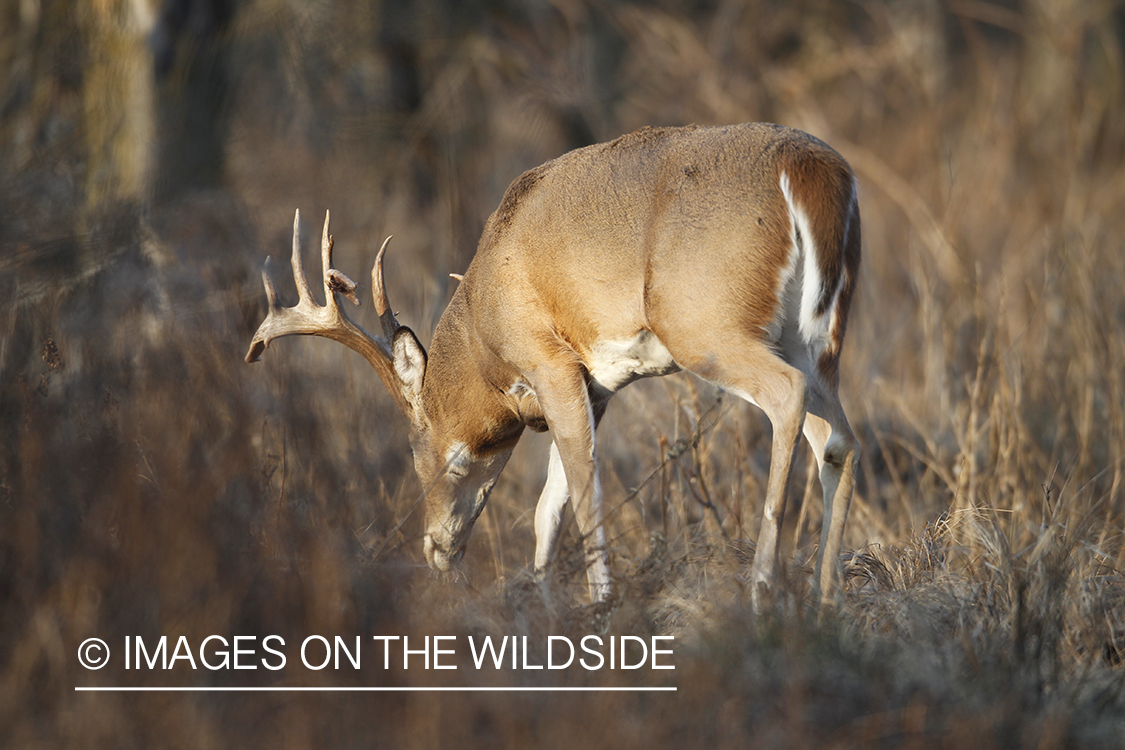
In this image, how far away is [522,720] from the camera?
9.25ft

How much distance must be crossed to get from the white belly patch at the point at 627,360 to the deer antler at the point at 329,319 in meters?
1.02

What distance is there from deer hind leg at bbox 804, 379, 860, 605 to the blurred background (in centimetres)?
21

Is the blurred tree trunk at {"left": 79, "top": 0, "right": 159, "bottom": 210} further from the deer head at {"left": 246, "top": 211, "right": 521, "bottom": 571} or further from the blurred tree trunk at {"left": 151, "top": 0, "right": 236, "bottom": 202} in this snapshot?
the deer head at {"left": 246, "top": 211, "right": 521, "bottom": 571}

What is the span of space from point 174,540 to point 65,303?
5.22 ft

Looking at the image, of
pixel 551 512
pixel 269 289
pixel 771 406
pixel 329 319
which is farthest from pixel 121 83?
pixel 771 406

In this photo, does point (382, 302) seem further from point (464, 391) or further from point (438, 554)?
point (438, 554)

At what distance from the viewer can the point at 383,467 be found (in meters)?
3.84

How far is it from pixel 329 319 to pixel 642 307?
1554 millimetres

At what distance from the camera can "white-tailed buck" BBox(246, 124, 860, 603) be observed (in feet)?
12.2

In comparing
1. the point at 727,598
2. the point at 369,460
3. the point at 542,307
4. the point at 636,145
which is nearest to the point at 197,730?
the point at 369,460

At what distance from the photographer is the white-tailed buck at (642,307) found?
147 inches

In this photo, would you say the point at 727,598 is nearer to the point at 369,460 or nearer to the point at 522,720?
the point at 522,720

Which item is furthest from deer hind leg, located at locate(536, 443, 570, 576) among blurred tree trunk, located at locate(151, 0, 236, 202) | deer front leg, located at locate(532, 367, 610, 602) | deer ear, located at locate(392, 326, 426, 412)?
blurred tree trunk, located at locate(151, 0, 236, 202)

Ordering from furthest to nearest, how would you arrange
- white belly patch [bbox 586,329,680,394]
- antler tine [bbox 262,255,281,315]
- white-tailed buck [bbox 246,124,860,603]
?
antler tine [bbox 262,255,281,315]
white belly patch [bbox 586,329,680,394]
white-tailed buck [bbox 246,124,860,603]
